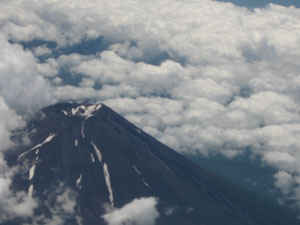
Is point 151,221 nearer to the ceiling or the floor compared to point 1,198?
nearer to the floor

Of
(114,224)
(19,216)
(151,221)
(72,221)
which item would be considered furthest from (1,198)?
(151,221)

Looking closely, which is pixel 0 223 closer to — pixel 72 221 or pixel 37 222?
pixel 37 222

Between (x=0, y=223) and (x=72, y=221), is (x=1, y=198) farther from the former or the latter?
(x=72, y=221)

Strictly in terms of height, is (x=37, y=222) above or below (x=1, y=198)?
below

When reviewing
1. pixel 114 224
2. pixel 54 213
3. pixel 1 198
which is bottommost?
pixel 114 224

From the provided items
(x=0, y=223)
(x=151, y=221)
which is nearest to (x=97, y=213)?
(x=151, y=221)

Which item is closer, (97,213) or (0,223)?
(0,223)

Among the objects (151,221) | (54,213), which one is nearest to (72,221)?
(54,213)

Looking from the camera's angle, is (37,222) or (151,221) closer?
(37,222)
